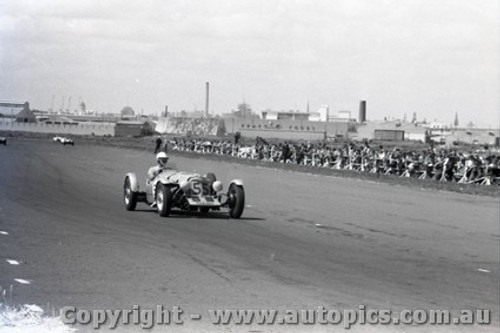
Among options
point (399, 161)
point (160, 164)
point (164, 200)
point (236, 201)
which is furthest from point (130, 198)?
point (399, 161)

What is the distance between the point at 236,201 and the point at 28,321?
401 inches

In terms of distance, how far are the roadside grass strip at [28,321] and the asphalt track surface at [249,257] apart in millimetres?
342

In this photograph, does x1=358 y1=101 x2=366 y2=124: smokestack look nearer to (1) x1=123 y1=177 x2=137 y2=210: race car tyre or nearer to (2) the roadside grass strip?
(1) x1=123 y1=177 x2=137 y2=210: race car tyre

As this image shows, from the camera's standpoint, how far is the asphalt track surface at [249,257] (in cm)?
955

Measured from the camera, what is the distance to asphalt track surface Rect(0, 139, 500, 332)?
9.55 meters

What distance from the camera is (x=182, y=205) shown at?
17.3m

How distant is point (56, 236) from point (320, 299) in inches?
227

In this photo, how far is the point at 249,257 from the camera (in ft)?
41.5

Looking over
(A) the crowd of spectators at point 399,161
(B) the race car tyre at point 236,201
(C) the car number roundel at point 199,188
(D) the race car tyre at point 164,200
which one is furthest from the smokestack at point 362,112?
(D) the race car tyre at point 164,200

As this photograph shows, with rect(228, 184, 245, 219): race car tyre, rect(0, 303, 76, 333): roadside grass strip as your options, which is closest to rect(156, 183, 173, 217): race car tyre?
rect(228, 184, 245, 219): race car tyre

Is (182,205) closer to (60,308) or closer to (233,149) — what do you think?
(60,308)

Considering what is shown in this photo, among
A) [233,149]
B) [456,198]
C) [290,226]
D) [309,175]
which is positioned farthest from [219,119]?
[290,226]

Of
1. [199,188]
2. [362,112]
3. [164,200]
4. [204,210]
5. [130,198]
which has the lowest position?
[204,210]

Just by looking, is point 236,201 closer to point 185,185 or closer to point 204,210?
point 204,210
